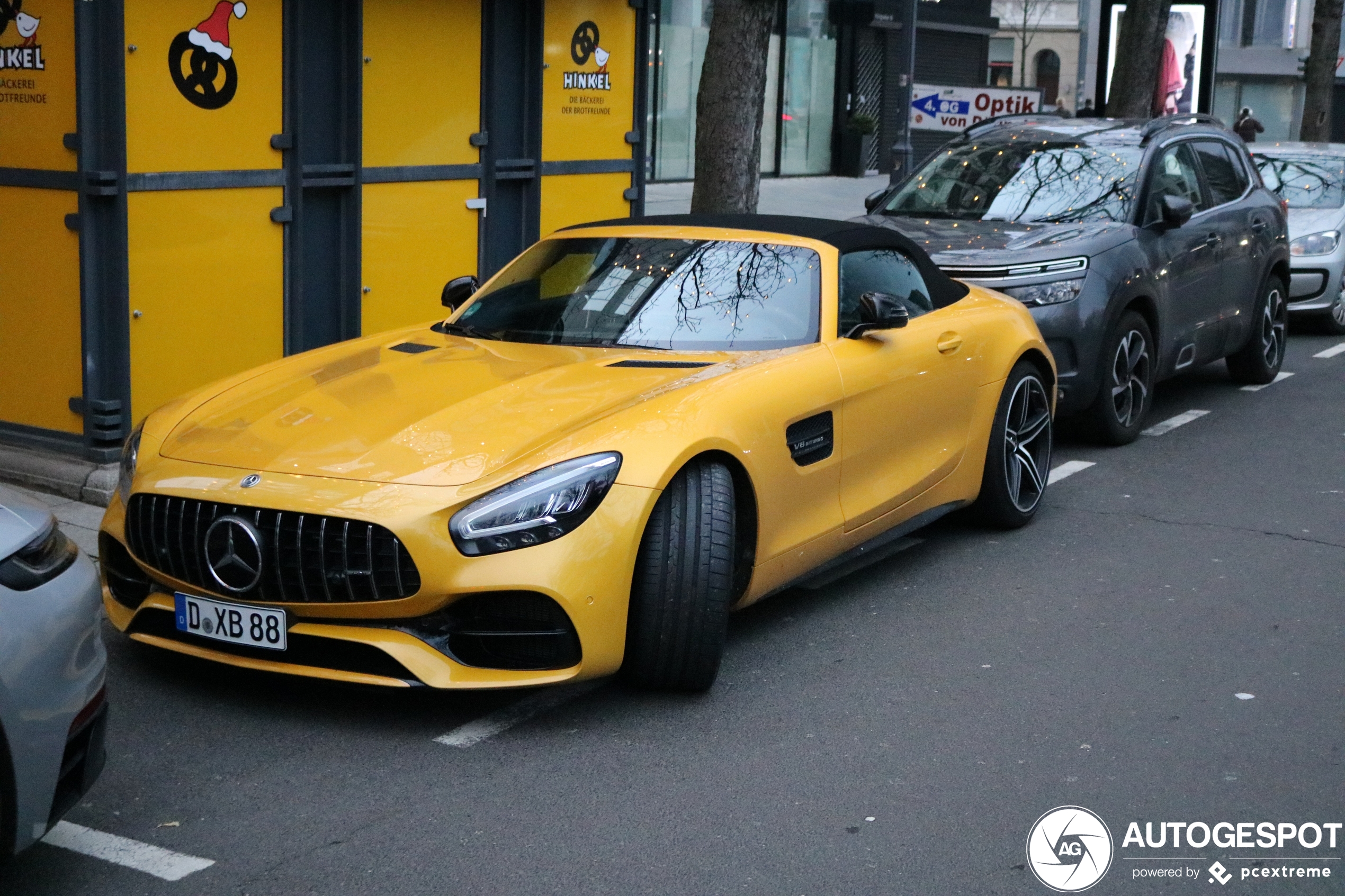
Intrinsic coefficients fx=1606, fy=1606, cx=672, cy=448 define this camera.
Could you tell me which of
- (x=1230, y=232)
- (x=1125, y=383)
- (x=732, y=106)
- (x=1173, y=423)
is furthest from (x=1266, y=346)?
(x=732, y=106)

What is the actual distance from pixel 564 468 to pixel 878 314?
172 cm

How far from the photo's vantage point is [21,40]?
741 centimetres

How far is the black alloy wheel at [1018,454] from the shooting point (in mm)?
6801

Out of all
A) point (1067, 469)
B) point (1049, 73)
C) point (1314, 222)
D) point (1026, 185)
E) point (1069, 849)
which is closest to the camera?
point (1069, 849)

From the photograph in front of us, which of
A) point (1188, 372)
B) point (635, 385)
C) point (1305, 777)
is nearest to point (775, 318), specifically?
point (635, 385)

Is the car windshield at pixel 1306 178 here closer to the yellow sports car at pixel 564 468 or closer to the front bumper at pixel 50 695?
the yellow sports car at pixel 564 468

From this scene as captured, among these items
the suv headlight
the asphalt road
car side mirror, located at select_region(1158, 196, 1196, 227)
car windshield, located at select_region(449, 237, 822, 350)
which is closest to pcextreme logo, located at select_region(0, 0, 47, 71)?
car windshield, located at select_region(449, 237, 822, 350)

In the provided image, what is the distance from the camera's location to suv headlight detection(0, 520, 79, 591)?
11.0 ft

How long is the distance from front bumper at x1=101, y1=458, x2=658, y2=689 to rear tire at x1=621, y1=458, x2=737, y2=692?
0.09 meters

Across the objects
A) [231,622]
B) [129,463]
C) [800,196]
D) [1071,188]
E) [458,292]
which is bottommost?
[231,622]

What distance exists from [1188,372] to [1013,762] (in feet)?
26.0

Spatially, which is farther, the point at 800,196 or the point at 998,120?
the point at 800,196

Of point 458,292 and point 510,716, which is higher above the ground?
point 458,292

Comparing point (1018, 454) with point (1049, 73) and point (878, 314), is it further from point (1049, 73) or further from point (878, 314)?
point (1049, 73)
